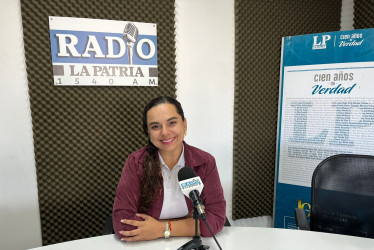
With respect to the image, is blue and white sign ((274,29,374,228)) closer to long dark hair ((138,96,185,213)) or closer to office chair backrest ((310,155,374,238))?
office chair backrest ((310,155,374,238))

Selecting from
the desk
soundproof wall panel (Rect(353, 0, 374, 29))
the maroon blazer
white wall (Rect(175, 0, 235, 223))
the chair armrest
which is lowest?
the chair armrest

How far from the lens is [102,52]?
1.93m

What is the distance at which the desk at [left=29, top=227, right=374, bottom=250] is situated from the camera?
1.05 metres

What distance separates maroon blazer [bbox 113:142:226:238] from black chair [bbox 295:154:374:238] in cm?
53

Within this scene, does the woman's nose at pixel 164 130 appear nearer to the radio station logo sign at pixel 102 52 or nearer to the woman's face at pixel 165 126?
the woman's face at pixel 165 126

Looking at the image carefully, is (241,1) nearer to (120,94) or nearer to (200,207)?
(120,94)

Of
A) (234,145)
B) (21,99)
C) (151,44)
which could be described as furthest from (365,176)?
(21,99)

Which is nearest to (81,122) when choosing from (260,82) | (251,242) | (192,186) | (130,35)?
(130,35)

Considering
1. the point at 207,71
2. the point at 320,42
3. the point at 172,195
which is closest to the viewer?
the point at 172,195

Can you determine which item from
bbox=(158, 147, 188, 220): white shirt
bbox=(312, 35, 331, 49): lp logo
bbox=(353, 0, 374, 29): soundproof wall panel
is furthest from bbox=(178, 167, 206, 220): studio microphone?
bbox=(353, 0, 374, 29): soundproof wall panel

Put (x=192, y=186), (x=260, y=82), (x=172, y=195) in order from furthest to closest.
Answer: (x=260, y=82), (x=172, y=195), (x=192, y=186)

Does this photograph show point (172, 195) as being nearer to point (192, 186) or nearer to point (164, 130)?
point (164, 130)

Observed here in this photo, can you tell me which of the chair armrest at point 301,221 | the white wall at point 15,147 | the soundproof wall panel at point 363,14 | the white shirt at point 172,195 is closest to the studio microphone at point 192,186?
the white shirt at point 172,195

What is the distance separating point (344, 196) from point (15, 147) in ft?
7.23
